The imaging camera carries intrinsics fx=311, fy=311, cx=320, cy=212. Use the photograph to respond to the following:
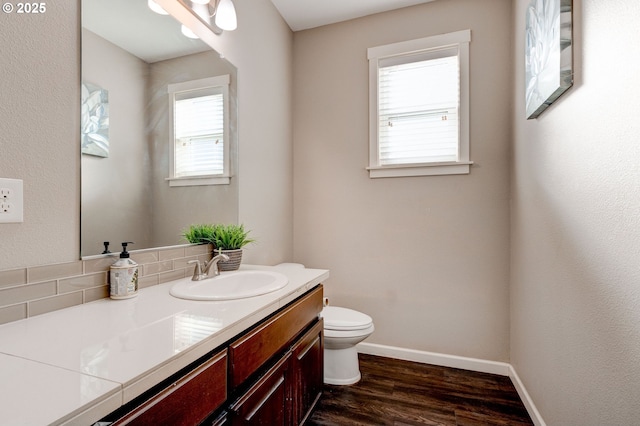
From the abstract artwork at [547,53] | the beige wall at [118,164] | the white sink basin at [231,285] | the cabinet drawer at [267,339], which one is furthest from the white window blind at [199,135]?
the abstract artwork at [547,53]

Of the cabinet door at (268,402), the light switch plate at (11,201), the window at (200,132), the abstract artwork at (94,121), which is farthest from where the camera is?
the window at (200,132)

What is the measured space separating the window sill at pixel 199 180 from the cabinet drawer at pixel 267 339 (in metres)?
0.86

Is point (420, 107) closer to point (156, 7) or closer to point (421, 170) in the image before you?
point (421, 170)

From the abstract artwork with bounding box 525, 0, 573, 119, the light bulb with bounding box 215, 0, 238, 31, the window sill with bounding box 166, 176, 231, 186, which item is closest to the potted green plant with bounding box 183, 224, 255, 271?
the window sill with bounding box 166, 176, 231, 186

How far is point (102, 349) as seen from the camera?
2.42 feet

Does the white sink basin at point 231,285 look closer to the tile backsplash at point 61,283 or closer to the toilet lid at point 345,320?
the tile backsplash at point 61,283

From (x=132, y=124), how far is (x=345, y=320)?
1.66 m

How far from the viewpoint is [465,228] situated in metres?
2.34

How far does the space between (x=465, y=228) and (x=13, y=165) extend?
2472 mm

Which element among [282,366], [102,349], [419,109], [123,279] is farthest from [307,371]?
[419,109]

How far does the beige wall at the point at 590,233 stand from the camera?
37.0 inches

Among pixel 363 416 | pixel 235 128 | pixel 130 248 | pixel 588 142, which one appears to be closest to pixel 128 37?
pixel 235 128

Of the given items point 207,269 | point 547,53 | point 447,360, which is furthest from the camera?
point 447,360

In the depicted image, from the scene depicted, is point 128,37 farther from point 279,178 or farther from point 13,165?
point 279,178
